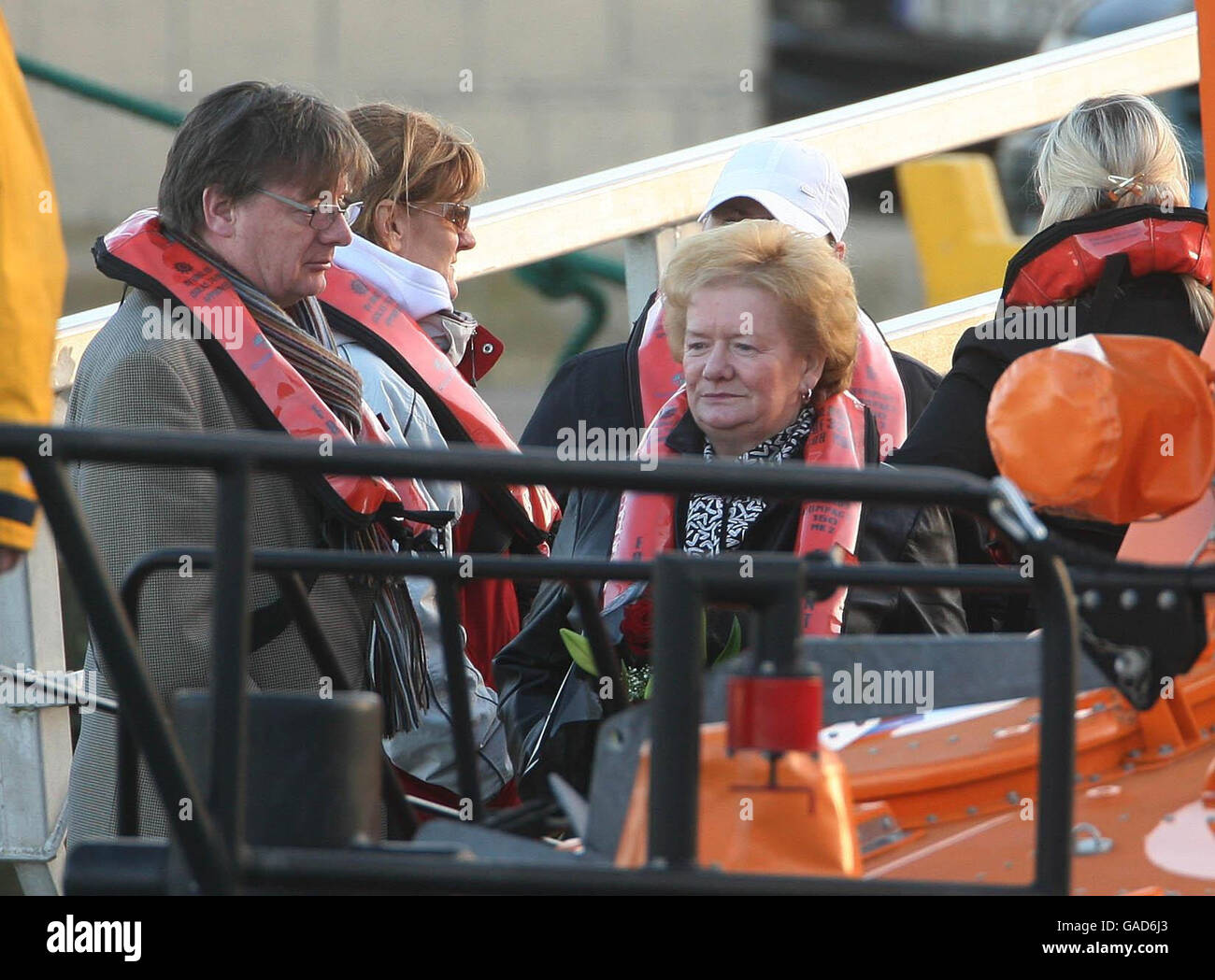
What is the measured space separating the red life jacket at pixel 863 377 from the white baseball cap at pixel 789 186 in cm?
29

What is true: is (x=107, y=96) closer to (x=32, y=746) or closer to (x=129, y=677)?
(x=32, y=746)

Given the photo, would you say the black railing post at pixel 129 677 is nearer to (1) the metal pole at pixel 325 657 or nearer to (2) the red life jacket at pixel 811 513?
(1) the metal pole at pixel 325 657

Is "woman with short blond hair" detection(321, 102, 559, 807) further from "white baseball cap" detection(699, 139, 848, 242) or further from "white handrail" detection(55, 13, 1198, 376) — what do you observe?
"white handrail" detection(55, 13, 1198, 376)

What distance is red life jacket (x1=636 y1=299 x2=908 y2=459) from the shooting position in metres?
4.10

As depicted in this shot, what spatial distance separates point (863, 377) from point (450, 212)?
983 millimetres

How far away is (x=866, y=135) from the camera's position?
571 centimetres

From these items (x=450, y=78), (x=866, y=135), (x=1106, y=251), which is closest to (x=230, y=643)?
(x=1106, y=251)

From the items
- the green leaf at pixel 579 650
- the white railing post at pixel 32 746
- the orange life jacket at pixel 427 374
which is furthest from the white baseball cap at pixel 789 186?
the white railing post at pixel 32 746

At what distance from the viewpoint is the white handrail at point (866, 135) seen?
17.5 ft

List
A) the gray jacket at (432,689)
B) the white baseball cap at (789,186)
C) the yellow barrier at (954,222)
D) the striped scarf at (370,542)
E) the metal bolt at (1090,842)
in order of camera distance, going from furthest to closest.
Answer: the yellow barrier at (954,222), the white baseball cap at (789,186), the gray jacket at (432,689), the striped scarf at (370,542), the metal bolt at (1090,842)

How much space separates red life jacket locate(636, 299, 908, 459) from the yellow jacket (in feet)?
6.44

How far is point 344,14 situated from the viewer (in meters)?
13.9

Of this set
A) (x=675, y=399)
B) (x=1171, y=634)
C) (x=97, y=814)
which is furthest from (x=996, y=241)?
(x=1171, y=634)
